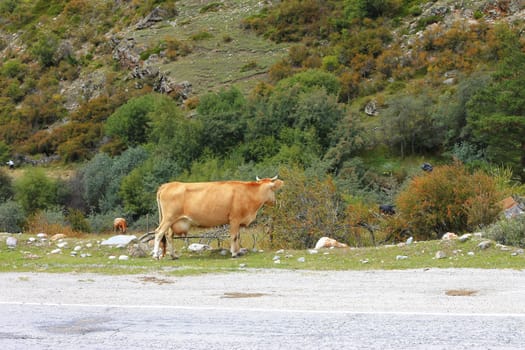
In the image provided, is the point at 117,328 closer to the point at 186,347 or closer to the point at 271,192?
the point at 186,347

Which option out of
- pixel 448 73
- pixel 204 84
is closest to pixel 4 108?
pixel 204 84

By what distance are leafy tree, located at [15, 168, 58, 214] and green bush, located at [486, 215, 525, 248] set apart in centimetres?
4260

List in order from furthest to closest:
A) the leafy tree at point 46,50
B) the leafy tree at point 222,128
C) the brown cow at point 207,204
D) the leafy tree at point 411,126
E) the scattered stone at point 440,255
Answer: the leafy tree at point 46,50, the leafy tree at point 222,128, the leafy tree at point 411,126, the brown cow at point 207,204, the scattered stone at point 440,255

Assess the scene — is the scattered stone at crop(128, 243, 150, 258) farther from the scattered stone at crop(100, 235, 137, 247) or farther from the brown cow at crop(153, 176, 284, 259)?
the scattered stone at crop(100, 235, 137, 247)

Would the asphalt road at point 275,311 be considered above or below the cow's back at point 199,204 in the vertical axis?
above

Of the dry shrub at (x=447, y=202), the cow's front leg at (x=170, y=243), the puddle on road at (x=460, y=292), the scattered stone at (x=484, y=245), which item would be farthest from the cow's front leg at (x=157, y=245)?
the puddle on road at (x=460, y=292)

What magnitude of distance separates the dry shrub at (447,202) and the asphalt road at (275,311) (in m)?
6.28

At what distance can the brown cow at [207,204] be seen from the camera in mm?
15422

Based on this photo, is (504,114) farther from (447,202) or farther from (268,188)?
(268,188)

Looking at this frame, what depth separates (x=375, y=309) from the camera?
8.12 meters

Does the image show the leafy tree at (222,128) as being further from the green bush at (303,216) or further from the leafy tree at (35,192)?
the green bush at (303,216)

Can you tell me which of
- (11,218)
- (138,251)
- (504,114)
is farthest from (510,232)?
(11,218)

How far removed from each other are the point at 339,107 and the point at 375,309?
44.4 meters

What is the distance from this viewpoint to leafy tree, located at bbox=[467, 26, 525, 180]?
1692 inches
